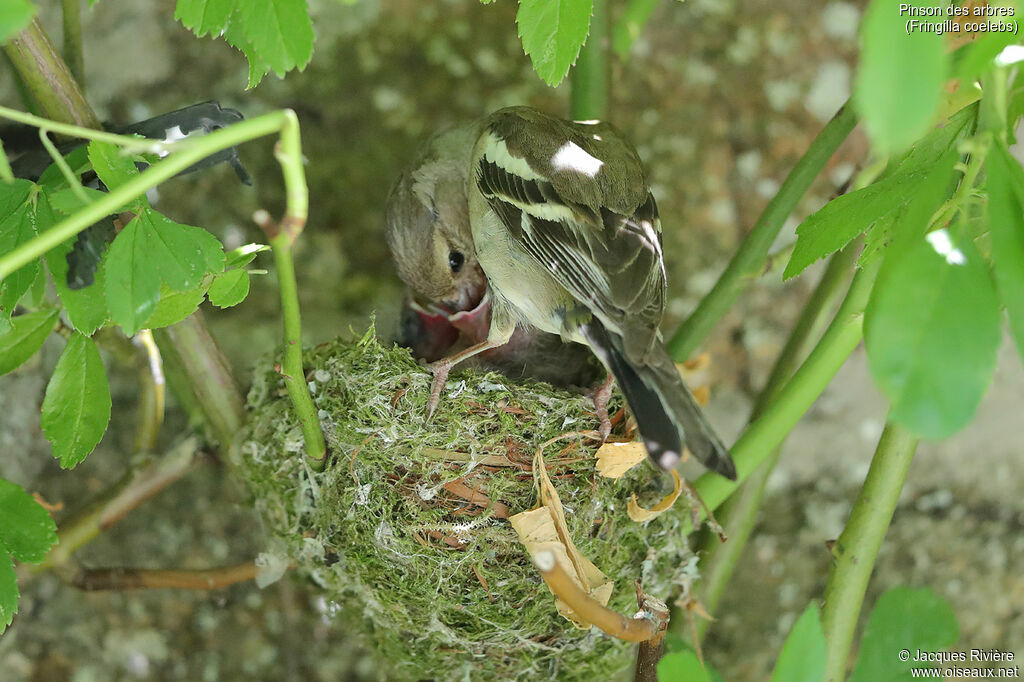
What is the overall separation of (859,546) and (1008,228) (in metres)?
0.86

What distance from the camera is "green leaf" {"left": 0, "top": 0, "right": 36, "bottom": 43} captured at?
720mm

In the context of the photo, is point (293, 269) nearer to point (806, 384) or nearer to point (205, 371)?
point (205, 371)

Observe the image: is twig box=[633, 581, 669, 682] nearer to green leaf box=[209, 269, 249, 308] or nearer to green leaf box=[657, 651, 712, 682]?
green leaf box=[657, 651, 712, 682]

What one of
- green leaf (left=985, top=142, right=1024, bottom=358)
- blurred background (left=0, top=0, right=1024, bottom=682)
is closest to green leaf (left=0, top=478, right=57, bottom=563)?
blurred background (left=0, top=0, right=1024, bottom=682)

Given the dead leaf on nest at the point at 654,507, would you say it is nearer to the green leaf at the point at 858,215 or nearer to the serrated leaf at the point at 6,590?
the green leaf at the point at 858,215

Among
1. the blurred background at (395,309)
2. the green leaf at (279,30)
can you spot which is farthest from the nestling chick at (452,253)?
the green leaf at (279,30)

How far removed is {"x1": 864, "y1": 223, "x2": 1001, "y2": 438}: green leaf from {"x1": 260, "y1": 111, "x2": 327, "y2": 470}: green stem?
1.76ft

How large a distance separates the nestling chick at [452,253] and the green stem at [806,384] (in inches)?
21.9

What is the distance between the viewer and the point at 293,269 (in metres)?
1.11

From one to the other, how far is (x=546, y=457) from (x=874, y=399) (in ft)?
3.33

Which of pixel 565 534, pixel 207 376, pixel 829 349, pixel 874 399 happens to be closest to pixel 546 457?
pixel 565 534

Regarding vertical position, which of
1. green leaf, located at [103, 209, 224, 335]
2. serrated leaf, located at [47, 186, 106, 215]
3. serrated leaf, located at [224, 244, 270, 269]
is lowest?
serrated leaf, located at [224, 244, 270, 269]

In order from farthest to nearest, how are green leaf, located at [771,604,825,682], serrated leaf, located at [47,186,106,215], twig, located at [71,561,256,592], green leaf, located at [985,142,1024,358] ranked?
twig, located at [71,561,256,592] < serrated leaf, located at [47,186,106,215] < green leaf, located at [771,604,825,682] < green leaf, located at [985,142,1024,358]

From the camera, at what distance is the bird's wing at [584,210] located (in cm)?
139
